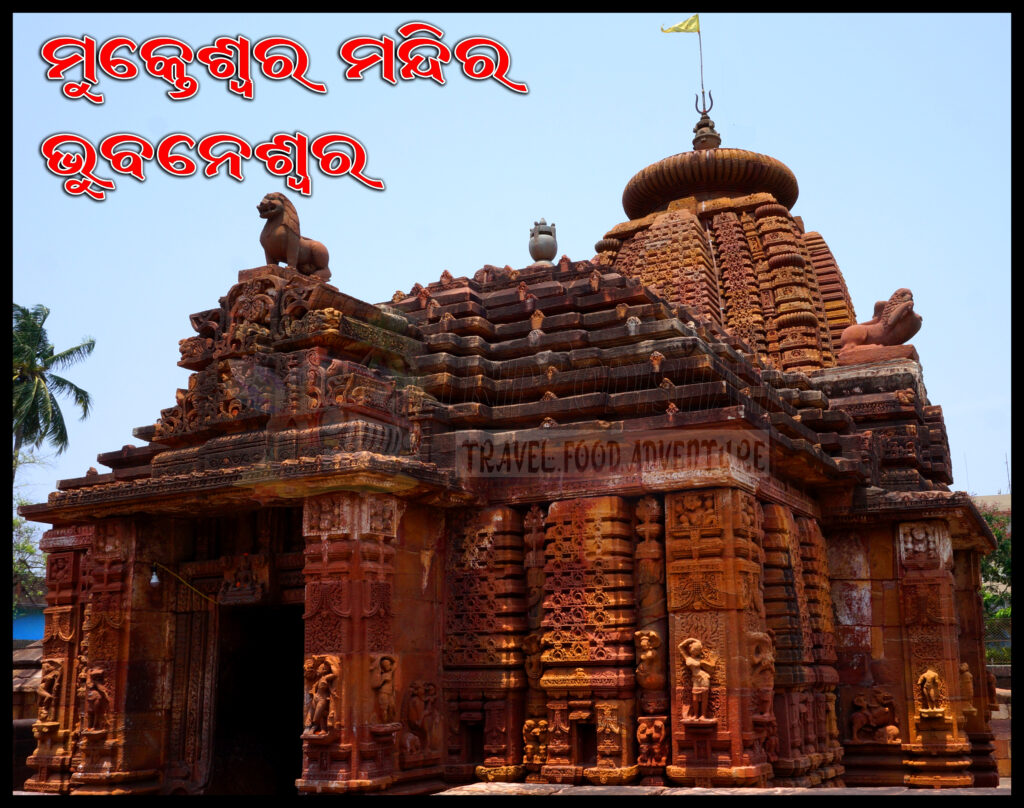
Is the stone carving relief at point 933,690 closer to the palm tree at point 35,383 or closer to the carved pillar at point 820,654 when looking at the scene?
the carved pillar at point 820,654

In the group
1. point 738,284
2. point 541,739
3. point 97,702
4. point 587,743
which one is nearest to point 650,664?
point 587,743

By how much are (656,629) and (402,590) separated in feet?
8.64

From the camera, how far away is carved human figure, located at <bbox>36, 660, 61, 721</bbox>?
12993 mm

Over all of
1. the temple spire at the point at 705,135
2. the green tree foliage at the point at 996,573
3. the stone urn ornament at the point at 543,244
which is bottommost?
the green tree foliage at the point at 996,573

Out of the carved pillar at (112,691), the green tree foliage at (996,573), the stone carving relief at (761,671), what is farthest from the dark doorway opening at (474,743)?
the green tree foliage at (996,573)

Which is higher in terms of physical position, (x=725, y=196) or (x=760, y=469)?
(x=725, y=196)

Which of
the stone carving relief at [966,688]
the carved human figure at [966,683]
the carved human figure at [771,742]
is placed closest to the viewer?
the carved human figure at [771,742]

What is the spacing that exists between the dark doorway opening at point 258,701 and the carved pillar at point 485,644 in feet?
9.34

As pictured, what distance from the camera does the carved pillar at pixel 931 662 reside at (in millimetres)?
12805

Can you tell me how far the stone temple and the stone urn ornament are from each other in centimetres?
5

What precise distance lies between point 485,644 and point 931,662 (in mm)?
5655

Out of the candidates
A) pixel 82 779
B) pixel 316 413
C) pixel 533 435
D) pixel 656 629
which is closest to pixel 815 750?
pixel 656 629
